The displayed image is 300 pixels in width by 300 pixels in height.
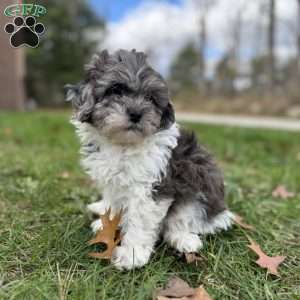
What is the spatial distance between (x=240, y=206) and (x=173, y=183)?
1489mm

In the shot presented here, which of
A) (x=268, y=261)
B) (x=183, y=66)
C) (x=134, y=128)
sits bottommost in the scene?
(x=268, y=261)

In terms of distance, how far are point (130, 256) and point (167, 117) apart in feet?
3.66

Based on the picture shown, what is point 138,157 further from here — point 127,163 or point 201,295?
point 201,295

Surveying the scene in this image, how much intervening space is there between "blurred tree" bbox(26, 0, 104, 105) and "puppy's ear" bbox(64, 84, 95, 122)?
74.1ft

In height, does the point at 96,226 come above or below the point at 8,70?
below

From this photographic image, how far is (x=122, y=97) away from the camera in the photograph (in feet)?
10.2

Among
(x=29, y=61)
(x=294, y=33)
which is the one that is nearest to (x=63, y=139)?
(x=294, y=33)

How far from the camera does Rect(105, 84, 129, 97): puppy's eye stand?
3.10 meters

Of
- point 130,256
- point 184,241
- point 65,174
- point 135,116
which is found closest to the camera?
point 135,116

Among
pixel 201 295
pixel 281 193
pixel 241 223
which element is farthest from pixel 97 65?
pixel 281 193

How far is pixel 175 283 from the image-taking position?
298 cm

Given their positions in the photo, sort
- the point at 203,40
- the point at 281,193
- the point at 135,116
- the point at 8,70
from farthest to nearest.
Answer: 1. the point at 203,40
2. the point at 8,70
3. the point at 281,193
4. the point at 135,116

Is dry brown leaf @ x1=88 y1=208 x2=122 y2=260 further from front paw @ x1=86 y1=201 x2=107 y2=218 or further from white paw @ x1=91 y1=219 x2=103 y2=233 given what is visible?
front paw @ x1=86 y1=201 x2=107 y2=218

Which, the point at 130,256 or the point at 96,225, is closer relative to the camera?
the point at 130,256
